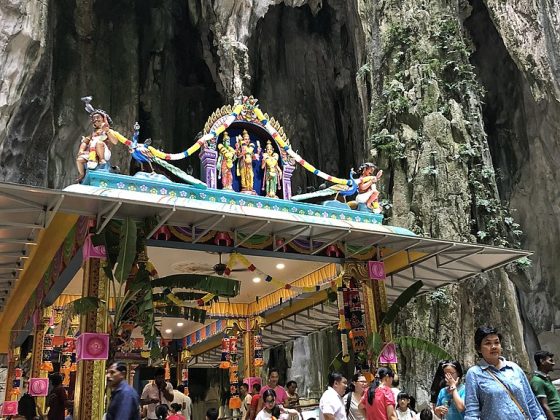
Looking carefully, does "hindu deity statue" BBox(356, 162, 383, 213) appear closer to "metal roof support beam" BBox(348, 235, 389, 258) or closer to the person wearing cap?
"metal roof support beam" BBox(348, 235, 389, 258)

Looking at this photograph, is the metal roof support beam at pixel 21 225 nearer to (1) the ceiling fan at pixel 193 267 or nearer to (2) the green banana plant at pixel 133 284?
(2) the green banana plant at pixel 133 284

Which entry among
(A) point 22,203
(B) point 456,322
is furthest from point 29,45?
(B) point 456,322

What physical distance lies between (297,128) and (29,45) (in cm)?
898

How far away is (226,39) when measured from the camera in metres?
16.5

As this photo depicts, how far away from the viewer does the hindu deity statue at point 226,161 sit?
9.02 meters

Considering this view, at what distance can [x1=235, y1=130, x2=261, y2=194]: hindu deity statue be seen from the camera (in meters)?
9.10

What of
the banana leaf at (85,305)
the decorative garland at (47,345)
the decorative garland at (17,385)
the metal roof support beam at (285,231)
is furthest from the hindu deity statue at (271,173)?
the decorative garland at (17,385)

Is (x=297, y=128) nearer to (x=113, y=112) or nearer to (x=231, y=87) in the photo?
(x=231, y=87)

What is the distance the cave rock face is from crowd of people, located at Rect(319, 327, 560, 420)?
7013mm

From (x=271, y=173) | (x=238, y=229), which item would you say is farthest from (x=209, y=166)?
(x=238, y=229)

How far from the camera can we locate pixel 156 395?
7.47m

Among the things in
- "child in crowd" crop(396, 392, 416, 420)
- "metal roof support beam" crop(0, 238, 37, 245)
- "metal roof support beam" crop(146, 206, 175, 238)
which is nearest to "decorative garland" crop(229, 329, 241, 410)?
"metal roof support beam" crop(0, 238, 37, 245)

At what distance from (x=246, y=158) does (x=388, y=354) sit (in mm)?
3808

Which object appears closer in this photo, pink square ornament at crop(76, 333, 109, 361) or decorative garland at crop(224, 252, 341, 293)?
pink square ornament at crop(76, 333, 109, 361)
